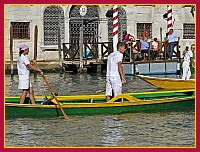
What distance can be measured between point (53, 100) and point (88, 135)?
2443 mm

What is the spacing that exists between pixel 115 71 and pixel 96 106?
0.78 metres

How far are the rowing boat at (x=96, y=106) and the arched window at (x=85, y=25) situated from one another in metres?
18.0

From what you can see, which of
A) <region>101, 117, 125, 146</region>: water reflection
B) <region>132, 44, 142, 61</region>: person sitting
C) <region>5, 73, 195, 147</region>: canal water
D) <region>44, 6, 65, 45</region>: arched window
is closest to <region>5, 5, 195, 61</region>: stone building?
<region>44, 6, 65, 45</region>: arched window

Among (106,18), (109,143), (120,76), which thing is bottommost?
(109,143)

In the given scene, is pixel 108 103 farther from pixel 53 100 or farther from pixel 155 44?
pixel 155 44

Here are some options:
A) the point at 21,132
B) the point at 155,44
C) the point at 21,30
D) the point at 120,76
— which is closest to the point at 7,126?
the point at 21,132

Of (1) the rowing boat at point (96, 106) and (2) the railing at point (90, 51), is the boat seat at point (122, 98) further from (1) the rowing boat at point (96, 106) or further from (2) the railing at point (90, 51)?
(2) the railing at point (90, 51)

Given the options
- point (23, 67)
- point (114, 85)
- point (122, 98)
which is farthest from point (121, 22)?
point (23, 67)

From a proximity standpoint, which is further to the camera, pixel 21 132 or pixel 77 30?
pixel 77 30

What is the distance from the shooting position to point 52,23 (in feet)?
99.6

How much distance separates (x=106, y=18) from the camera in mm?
31562

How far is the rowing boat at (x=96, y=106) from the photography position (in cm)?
1215

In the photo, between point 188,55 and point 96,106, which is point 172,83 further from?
point 96,106

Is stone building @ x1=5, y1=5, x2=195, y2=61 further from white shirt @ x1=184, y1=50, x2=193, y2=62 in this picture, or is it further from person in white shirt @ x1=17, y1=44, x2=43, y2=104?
person in white shirt @ x1=17, y1=44, x2=43, y2=104
